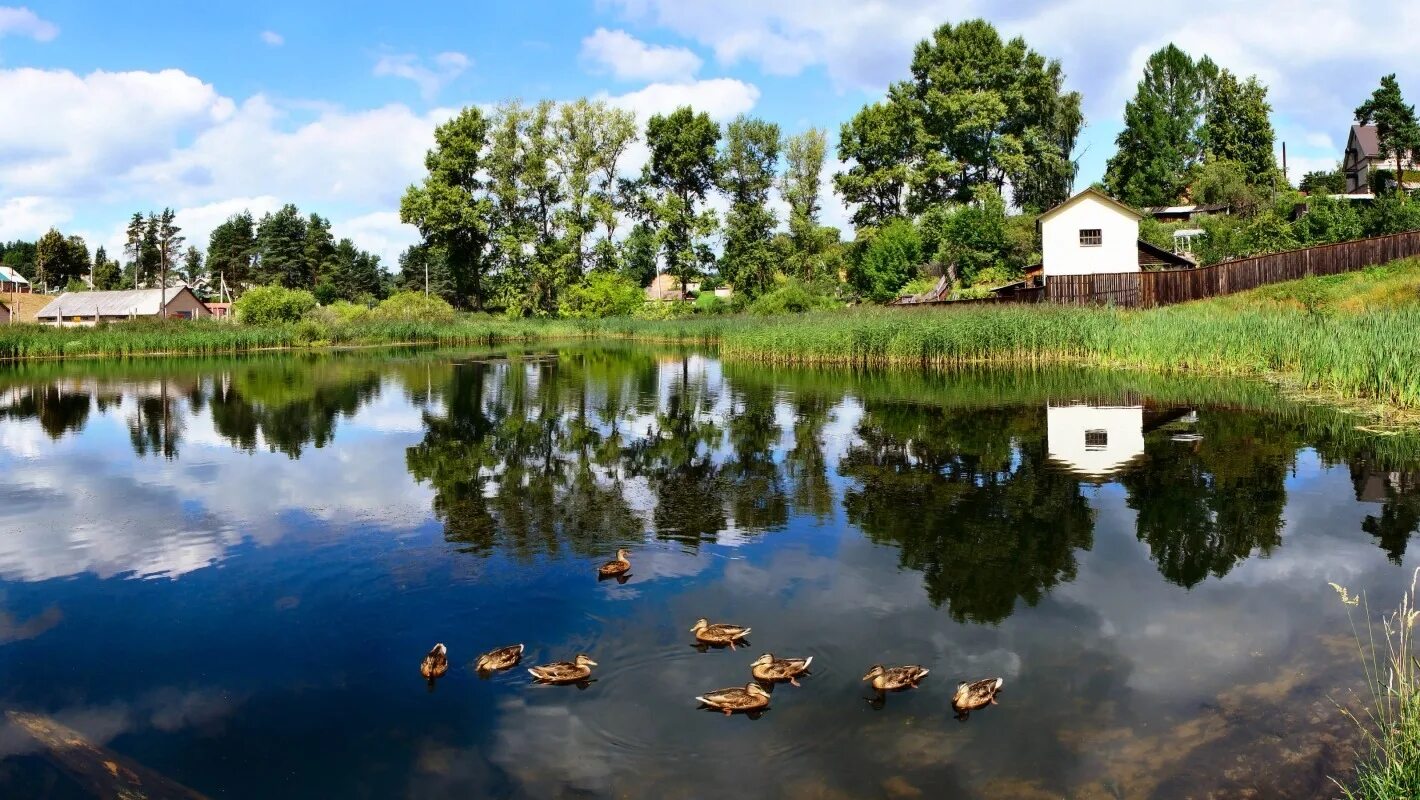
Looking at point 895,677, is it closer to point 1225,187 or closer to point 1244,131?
point 1225,187

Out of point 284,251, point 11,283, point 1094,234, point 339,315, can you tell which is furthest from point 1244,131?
point 11,283

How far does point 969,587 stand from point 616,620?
2920 mm

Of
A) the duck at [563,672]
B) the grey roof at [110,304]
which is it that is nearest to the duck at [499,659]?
the duck at [563,672]

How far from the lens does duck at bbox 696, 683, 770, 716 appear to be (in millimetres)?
5340

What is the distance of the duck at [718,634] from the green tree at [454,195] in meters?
60.1

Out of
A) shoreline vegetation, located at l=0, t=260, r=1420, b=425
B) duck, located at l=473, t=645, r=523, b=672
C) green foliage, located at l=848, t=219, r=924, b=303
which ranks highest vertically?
green foliage, located at l=848, t=219, r=924, b=303

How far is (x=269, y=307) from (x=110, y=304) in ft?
107

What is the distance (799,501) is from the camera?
424 inches

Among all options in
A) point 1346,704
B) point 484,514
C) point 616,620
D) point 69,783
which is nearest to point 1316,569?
point 1346,704

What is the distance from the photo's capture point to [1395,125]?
59906mm

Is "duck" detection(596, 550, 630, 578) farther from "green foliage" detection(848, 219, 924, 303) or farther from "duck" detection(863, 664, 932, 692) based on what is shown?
"green foliage" detection(848, 219, 924, 303)

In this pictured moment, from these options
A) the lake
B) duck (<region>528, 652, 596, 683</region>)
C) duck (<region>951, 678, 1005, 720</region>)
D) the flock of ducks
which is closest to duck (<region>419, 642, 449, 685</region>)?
the flock of ducks

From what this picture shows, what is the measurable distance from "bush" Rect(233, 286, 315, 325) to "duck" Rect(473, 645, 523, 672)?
53.6 m

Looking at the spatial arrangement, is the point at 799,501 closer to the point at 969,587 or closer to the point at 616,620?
the point at 969,587
